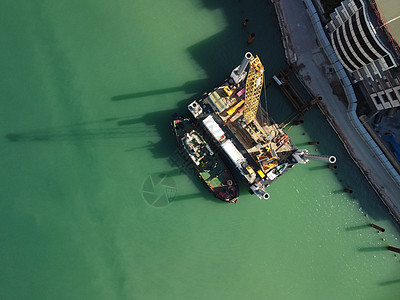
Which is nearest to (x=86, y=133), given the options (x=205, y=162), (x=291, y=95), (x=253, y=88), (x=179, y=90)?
(x=179, y=90)

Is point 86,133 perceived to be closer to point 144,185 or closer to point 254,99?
point 144,185

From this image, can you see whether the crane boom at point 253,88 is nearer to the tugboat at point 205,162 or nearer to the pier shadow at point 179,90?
the tugboat at point 205,162

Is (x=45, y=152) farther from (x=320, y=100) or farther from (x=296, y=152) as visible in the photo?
(x=320, y=100)

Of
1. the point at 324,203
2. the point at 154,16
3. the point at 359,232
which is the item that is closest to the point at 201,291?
the point at 324,203

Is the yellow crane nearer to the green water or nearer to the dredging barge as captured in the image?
the dredging barge

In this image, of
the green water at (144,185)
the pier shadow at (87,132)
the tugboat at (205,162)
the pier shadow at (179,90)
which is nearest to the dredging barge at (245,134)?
the tugboat at (205,162)
